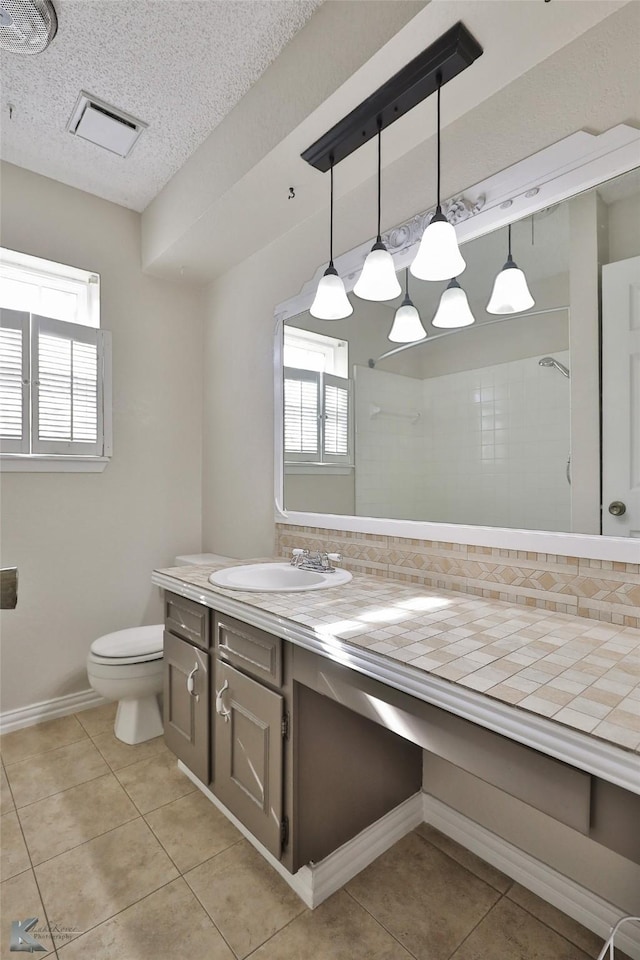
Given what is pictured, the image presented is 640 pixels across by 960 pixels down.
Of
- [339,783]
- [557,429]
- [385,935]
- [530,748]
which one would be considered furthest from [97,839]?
[557,429]

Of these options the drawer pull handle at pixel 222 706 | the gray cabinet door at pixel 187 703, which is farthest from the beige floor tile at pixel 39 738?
the drawer pull handle at pixel 222 706

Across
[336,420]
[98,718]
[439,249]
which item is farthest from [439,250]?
[98,718]

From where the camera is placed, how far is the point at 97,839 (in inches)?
62.9

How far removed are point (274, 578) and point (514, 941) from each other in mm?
1236

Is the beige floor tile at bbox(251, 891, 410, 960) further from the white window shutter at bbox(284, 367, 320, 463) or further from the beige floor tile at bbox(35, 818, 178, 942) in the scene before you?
the white window shutter at bbox(284, 367, 320, 463)

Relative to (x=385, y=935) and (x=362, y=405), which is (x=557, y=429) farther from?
(x=385, y=935)

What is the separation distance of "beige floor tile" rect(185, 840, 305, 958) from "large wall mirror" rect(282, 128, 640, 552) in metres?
1.18

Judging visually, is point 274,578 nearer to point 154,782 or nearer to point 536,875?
point 154,782

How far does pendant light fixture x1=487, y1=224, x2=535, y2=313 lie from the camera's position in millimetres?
1401

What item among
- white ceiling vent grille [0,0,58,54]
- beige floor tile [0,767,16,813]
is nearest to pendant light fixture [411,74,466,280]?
white ceiling vent grille [0,0,58,54]

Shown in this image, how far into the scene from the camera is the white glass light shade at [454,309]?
5.09 feet

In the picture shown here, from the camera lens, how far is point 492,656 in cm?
96

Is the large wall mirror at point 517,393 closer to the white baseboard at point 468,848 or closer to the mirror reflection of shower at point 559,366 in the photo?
the mirror reflection of shower at point 559,366

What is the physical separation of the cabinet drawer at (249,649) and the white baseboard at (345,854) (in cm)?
55
